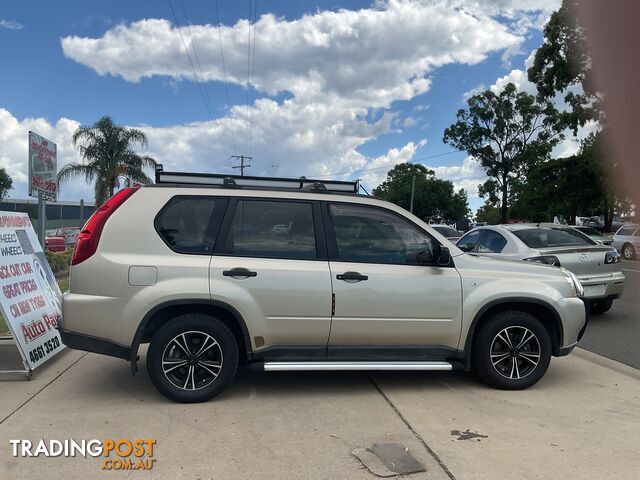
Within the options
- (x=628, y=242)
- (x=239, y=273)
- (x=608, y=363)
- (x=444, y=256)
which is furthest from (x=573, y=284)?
(x=628, y=242)

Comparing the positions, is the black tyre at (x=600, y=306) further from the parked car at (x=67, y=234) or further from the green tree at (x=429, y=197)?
the green tree at (x=429, y=197)

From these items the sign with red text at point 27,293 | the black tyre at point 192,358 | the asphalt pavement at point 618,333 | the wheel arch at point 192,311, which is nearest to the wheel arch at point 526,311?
the asphalt pavement at point 618,333

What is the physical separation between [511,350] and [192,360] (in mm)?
2919

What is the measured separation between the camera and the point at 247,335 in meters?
4.52

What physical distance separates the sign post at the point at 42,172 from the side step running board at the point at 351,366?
467 cm

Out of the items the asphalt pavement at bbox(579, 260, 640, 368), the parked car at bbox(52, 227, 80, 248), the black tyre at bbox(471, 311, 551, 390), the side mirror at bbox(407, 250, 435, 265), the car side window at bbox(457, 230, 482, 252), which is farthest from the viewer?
the parked car at bbox(52, 227, 80, 248)

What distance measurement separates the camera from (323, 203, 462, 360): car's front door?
4.62 metres

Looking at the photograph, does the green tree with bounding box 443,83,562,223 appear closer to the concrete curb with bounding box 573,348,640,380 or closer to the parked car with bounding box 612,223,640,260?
the parked car with bounding box 612,223,640,260

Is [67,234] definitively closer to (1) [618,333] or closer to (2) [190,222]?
(2) [190,222]

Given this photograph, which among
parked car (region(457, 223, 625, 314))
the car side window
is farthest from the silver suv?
the car side window

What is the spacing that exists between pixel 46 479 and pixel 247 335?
179 centimetres

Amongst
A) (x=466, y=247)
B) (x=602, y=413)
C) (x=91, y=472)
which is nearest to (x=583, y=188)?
(x=466, y=247)

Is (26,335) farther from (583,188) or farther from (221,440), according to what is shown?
(583,188)

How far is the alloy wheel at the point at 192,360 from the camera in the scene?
14.6 ft
